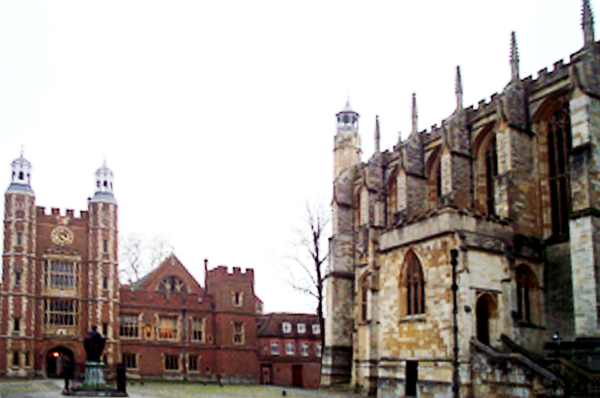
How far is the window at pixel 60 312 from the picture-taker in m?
48.1

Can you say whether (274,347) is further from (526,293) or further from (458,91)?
(526,293)

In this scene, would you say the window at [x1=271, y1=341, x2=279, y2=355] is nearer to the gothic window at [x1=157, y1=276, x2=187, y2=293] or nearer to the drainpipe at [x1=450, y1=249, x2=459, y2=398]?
the gothic window at [x1=157, y1=276, x2=187, y2=293]

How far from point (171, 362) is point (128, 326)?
430cm

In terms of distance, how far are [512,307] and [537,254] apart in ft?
10.9

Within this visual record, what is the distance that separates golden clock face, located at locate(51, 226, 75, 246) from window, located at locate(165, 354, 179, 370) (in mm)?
11340

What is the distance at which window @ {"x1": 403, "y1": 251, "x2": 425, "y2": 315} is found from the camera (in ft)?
91.3

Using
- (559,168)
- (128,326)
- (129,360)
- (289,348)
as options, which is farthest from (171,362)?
(559,168)

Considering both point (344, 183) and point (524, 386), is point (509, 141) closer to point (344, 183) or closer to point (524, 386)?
point (524, 386)

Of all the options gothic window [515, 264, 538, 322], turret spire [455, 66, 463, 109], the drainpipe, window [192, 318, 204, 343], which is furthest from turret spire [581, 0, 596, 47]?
window [192, 318, 204, 343]

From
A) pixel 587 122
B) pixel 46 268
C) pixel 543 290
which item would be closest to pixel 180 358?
pixel 46 268

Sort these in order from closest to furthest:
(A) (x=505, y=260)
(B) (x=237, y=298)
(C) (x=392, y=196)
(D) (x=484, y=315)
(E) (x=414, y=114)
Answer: (D) (x=484, y=315) < (A) (x=505, y=260) < (E) (x=414, y=114) < (C) (x=392, y=196) < (B) (x=237, y=298)

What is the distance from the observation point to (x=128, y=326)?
51500mm

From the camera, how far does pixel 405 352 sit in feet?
92.2

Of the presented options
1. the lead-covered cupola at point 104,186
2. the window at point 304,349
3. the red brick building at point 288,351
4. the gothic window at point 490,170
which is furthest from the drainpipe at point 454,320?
the window at point 304,349
